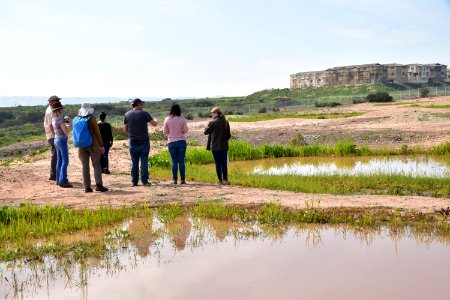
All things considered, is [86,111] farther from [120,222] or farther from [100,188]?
[120,222]

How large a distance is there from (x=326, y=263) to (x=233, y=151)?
55.7 feet

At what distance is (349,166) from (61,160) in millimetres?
10184

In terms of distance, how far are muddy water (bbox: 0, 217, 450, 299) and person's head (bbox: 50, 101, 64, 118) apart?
4942 mm

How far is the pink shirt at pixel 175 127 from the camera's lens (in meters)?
13.1

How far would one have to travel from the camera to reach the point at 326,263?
7027mm

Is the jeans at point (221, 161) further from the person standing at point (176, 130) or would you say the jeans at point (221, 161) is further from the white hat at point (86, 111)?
the white hat at point (86, 111)

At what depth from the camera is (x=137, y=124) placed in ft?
41.9

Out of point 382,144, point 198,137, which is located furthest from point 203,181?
point 198,137

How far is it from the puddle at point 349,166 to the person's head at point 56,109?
23.0ft

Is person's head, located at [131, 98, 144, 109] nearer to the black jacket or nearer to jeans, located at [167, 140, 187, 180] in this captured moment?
jeans, located at [167, 140, 187, 180]

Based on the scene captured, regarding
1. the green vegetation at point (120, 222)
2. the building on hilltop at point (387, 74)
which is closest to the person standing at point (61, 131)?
the green vegetation at point (120, 222)

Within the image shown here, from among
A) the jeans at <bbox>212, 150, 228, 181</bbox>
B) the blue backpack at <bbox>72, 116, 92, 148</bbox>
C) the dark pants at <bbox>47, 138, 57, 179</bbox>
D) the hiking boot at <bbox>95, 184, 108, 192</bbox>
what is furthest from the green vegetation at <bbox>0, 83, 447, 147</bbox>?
the blue backpack at <bbox>72, 116, 92, 148</bbox>

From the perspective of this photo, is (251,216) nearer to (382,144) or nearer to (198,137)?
(382,144)

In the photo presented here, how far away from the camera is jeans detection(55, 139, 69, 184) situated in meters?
12.8
